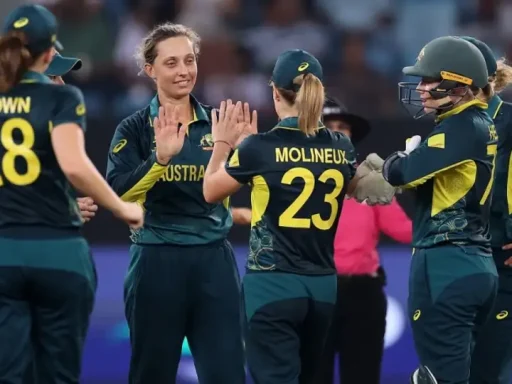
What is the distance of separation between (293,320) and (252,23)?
622cm

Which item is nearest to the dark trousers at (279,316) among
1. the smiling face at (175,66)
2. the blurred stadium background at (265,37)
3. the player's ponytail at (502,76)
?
the smiling face at (175,66)

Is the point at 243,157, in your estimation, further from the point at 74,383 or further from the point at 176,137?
the point at 74,383

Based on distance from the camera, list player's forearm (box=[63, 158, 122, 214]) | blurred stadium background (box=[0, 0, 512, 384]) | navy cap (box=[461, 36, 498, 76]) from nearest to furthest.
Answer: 1. player's forearm (box=[63, 158, 122, 214])
2. navy cap (box=[461, 36, 498, 76])
3. blurred stadium background (box=[0, 0, 512, 384])

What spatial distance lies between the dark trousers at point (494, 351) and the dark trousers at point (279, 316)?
0.87 metres

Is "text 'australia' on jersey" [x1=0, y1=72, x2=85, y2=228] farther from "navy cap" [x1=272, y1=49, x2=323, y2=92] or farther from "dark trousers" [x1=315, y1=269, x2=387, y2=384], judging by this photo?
"dark trousers" [x1=315, y1=269, x2=387, y2=384]

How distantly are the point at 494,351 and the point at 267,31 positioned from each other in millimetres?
5784

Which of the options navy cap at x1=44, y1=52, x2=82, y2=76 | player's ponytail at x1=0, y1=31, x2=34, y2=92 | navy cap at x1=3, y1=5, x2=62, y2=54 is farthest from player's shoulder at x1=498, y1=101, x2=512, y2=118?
player's ponytail at x1=0, y1=31, x2=34, y2=92

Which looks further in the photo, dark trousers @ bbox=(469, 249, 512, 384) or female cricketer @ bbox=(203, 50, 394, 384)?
dark trousers @ bbox=(469, 249, 512, 384)

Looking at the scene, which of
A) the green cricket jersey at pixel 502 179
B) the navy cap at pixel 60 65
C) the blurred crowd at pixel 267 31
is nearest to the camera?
the navy cap at pixel 60 65

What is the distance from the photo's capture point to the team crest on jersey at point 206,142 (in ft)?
18.2

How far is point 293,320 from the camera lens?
198 inches

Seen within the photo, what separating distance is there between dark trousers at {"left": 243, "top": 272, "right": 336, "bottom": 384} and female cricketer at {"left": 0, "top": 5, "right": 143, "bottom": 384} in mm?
741

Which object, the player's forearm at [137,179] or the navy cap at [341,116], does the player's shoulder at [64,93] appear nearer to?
the player's forearm at [137,179]

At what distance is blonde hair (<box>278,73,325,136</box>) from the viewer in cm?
502
